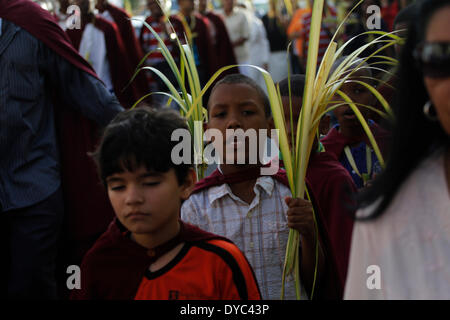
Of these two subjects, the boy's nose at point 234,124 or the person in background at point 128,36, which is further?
the person in background at point 128,36

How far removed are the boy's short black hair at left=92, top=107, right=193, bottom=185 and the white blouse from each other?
0.83 meters

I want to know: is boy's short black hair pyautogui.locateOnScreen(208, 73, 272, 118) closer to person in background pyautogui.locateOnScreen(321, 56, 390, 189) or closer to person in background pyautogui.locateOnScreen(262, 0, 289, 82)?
person in background pyautogui.locateOnScreen(321, 56, 390, 189)

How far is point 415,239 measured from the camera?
66.2 inches

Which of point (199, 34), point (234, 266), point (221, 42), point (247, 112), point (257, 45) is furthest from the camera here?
point (257, 45)

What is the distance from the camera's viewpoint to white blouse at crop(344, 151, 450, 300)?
5.48 ft

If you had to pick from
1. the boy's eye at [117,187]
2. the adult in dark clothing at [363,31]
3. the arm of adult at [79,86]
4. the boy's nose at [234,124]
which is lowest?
the boy's eye at [117,187]

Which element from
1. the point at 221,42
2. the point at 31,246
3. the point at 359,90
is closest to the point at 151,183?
the point at 359,90

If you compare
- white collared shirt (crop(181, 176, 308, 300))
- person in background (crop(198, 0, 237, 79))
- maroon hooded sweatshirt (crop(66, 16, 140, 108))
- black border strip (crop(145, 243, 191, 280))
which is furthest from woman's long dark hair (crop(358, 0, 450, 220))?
person in background (crop(198, 0, 237, 79))

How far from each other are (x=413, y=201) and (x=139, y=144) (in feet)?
3.18

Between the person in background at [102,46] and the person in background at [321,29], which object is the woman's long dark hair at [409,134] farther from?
the person in background at [321,29]

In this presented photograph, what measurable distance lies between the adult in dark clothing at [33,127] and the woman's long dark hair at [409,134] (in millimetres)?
2690

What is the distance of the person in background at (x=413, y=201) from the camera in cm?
166

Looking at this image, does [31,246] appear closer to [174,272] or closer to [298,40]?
[174,272]

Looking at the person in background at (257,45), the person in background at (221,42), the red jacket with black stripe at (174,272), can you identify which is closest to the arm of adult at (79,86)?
the red jacket with black stripe at (174,272)
